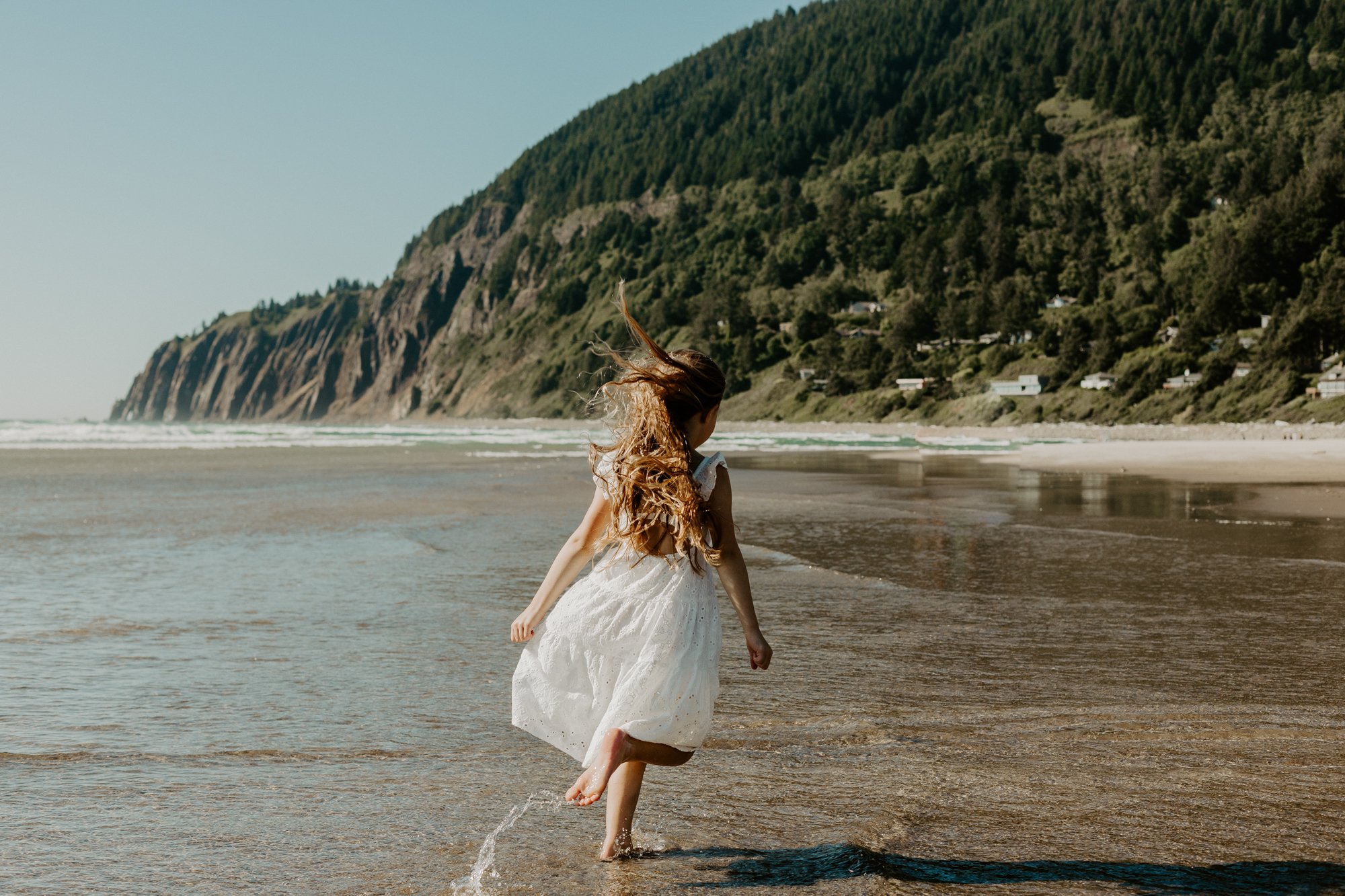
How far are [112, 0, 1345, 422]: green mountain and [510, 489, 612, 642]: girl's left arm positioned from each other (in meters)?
71.8

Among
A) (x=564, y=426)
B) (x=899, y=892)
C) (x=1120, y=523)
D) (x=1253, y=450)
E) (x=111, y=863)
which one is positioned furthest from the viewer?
(x=564, y=426)

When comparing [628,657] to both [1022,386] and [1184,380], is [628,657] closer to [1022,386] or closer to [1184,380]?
[1184,380]

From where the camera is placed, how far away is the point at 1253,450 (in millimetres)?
33969

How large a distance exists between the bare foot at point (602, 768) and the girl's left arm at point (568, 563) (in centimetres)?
50

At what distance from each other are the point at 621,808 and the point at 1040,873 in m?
1.38

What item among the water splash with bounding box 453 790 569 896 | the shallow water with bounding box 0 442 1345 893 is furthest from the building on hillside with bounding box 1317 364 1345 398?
the water splash with bounding box 453 790 569 896

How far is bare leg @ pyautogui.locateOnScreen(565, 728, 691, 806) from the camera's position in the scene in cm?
353

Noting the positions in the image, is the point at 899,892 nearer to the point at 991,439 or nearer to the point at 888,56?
the point at 991,439

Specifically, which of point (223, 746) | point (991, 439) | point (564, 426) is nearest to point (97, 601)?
point (223, 746)

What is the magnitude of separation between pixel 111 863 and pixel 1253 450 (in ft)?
119

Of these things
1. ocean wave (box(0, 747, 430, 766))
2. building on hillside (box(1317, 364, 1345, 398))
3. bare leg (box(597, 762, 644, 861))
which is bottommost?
ocean wave (box(0, 747, 430, 766))

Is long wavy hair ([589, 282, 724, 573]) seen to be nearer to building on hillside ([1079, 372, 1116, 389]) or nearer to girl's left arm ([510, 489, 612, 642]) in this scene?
girl's left arm ([510, 489, 612, 642])

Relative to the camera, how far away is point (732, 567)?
3.77 m

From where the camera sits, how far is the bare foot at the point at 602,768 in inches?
139
